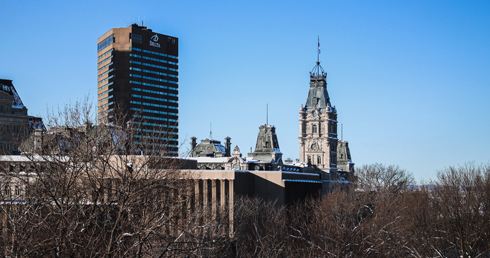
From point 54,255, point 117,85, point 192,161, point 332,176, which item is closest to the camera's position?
point 54,255

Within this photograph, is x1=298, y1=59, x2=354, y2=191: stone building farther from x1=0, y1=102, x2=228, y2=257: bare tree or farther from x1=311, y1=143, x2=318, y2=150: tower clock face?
x1=0, y1=102, x2=228, y2=257: bare tree

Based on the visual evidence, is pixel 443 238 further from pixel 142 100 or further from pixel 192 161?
pixel 142 100

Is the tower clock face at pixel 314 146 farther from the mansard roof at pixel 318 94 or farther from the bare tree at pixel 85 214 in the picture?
the bare tree at pixel 85 214

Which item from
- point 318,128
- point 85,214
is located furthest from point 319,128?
point 85,214

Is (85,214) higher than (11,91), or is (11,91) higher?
(11,91)

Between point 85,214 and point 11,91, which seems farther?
point 11,91

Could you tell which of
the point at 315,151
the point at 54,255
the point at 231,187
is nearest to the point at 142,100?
the point at 315,151

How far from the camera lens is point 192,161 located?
288 ft

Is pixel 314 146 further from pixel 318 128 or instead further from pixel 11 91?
pixel 11 91

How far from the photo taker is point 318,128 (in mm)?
173000

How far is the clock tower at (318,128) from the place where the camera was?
170 metres

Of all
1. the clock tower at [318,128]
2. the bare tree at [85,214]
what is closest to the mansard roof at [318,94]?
the clock tower at [318,128]

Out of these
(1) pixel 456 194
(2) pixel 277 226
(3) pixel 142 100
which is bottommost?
(2) pixel 277 226

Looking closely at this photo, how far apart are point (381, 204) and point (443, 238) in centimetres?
2961
